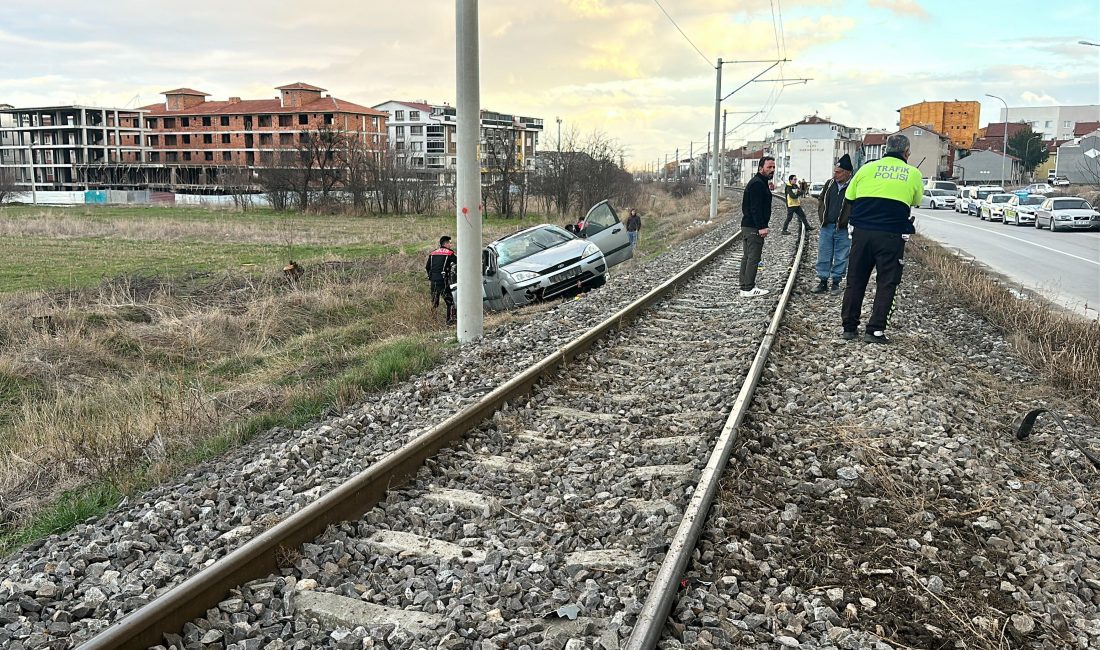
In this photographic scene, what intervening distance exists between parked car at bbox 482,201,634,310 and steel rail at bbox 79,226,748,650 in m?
7.35

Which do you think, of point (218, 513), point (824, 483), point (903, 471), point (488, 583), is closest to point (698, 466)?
point (824, 483)

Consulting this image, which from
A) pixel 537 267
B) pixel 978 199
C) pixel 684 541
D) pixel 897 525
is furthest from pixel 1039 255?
pixel 978 199

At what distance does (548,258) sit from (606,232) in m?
4.11

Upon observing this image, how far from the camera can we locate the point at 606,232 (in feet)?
60.4

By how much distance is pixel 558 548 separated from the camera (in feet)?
13.3

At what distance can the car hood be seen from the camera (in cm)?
1423

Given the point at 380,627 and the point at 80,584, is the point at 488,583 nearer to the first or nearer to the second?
the point at 380,627

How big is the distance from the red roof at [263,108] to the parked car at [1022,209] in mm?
80753

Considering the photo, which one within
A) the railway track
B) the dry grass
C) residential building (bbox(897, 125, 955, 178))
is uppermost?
residential building (bbox(897, 125, 955, 178))

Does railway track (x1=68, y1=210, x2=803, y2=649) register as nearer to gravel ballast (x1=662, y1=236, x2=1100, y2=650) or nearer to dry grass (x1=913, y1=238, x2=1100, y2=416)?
gravel ballast (x1=662, y1=236, x2=1100, y2=650)

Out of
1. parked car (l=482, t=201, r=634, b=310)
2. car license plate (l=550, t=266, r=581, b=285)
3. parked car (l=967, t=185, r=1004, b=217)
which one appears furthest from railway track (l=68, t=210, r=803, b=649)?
parked car (l=967, t=185, r=1004, b=217)

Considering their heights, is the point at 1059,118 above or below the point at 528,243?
above

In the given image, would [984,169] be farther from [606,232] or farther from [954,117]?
[606,232]

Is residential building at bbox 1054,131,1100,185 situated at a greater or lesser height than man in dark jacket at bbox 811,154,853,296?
greater
